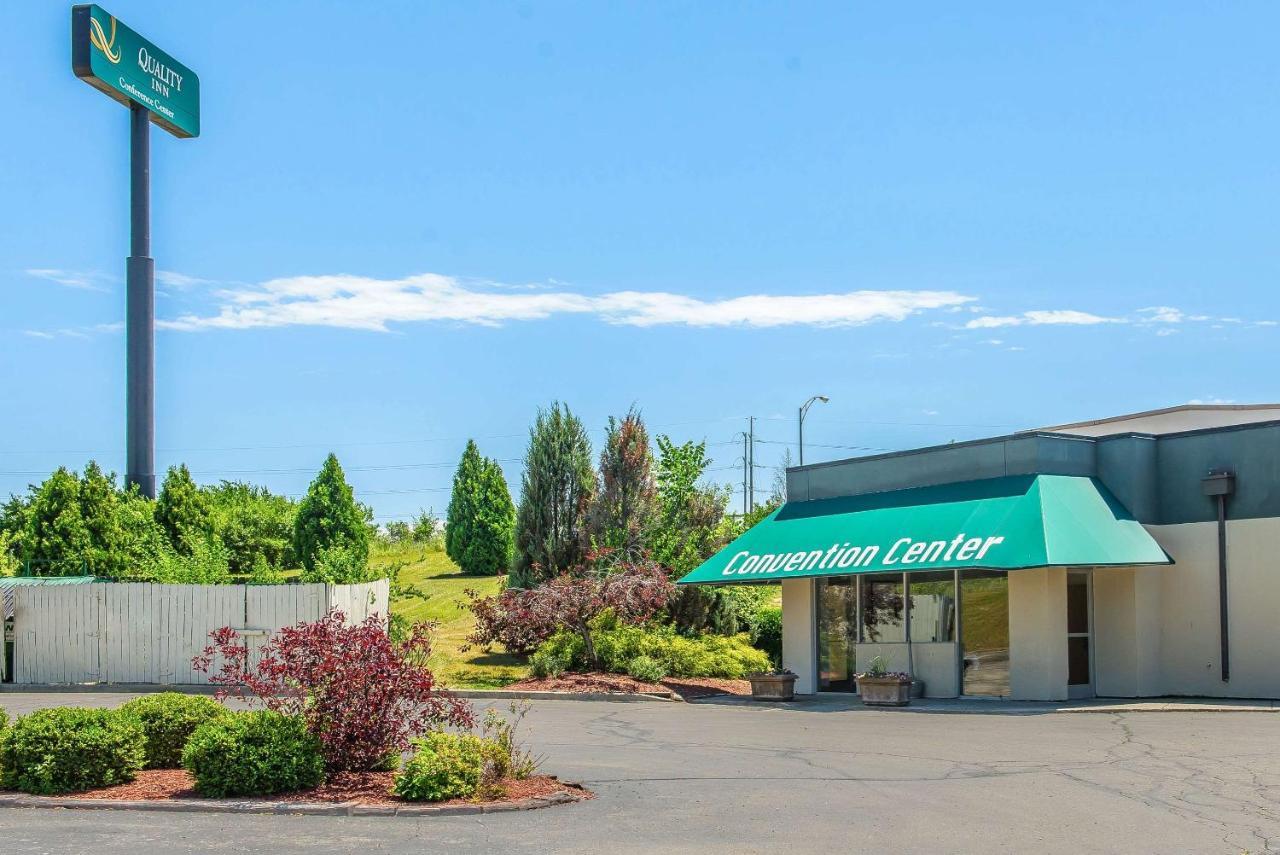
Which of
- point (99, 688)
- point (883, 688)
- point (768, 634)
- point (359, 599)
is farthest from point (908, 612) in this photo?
point (99, 688)

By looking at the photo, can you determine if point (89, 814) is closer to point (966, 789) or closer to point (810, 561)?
point (966, 789)

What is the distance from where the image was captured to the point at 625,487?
36.2m

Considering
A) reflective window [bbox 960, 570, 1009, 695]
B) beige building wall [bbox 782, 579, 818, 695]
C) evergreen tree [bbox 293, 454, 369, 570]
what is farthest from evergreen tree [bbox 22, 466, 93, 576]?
reflective window [bbox 960, 570, 1009, 695]

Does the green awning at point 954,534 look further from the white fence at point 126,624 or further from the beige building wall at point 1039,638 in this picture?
the white fence at point 126,624

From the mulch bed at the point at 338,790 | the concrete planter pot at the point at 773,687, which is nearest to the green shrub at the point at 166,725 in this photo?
the mulch bed at the point at 338,790

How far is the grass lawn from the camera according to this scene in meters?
29.2

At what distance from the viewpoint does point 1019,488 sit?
23422 millimetres

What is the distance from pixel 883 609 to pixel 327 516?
25264 millimetres

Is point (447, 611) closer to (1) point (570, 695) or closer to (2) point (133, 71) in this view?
(1) point (570, 695)

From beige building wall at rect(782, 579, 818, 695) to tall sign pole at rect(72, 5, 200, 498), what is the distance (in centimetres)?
2407

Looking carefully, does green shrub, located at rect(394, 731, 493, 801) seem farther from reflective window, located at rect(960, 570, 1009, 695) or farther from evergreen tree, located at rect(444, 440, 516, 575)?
evergreen tree, located at rect(444, 440, 516, 575)

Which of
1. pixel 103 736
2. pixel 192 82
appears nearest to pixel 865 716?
pixel 103 736

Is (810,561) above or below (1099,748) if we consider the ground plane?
above

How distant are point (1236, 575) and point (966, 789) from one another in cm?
1161
